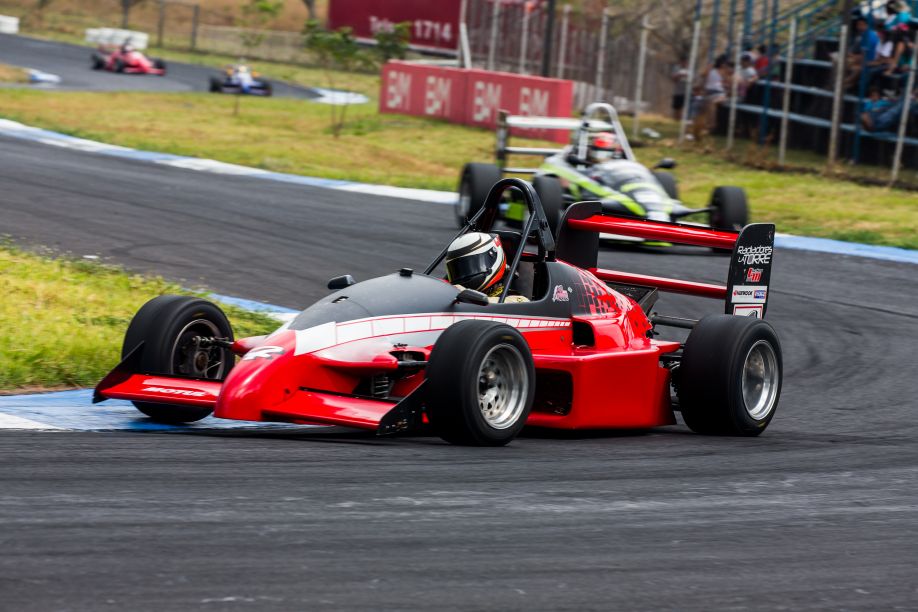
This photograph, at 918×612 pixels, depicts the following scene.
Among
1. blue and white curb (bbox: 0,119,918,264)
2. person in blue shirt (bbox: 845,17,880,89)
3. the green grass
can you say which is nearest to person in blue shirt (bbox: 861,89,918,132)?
person in blue shirt (bbox: 845,17,880,89)

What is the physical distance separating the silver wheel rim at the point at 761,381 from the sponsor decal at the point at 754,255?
76 cm

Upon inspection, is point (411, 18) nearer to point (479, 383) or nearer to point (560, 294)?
point (560, 294)

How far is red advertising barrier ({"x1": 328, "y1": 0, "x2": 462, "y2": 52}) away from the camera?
168 feet

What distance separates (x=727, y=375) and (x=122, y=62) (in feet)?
124

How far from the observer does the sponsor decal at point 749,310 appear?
8.66 meters

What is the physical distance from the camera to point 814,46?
92.3 ft

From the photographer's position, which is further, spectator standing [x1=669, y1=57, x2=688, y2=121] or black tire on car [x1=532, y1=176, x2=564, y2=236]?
spectator standing [x1=669, y1=57, x2=688, y2=121]

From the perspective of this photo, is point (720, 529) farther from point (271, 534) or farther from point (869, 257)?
point (869, 257)

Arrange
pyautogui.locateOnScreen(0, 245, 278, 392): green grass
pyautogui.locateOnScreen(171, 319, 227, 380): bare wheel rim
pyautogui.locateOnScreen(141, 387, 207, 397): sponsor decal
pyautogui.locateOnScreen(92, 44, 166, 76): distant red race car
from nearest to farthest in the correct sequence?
pyautogui.locateOnScreen(141, 387, 207, 397): sponsor decal → pyautogui.locateOnScreen(171, 319, 227, 380): bare wheel rim → pyautogui.locateOnScreen(0, 245, 278, 392): green grass → pyautogui.locateOnScreen(92, 44, 166, 76): distant red race car

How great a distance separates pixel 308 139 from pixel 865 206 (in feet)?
39.7

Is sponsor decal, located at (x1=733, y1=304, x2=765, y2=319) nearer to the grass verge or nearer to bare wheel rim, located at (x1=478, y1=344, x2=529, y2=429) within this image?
bare wheel rim, located at (x1=478, y1=344, x2=529, y2=429)

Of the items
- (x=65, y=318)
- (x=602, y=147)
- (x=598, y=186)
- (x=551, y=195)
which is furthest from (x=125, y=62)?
(x=65, y=318)

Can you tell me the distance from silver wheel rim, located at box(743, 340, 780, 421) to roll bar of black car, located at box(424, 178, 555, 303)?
1.31m

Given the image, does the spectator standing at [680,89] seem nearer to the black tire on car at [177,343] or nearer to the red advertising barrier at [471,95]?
the red advertising barrier at [471,95]
